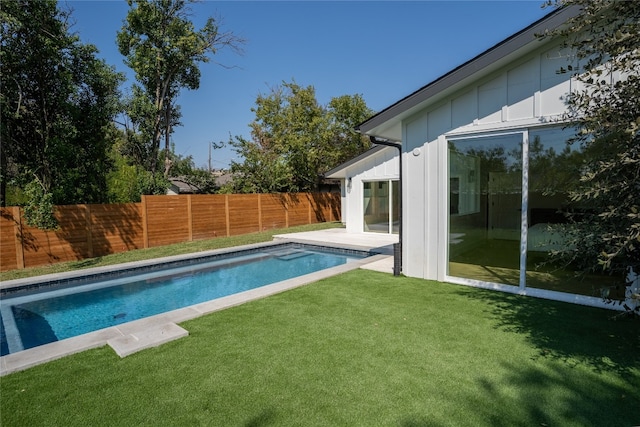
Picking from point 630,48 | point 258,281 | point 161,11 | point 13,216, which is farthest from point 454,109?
point 161,11

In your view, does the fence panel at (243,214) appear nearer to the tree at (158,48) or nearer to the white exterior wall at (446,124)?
the tree at (158,48)

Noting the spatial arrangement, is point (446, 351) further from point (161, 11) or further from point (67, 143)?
point (161, 11)

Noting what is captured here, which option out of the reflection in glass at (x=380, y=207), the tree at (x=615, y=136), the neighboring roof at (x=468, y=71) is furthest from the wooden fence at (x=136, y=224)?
the tree at (x=615, y=136)

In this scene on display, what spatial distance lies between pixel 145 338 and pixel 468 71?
22.2ft

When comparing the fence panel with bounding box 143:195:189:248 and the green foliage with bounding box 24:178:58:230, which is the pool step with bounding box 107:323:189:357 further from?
the fence panel with bounding box 143:195:189:248

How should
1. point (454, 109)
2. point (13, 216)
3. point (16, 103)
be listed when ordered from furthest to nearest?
point (16, 103) < point (13, 216) < point (454, 109)

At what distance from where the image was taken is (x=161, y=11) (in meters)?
17.8

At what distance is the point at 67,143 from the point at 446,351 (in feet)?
45.5

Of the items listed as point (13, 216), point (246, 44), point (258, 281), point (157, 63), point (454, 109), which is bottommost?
point (258, 281)

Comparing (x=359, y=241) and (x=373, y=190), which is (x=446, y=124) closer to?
(x=359, y=241)

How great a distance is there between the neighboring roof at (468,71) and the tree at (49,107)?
→ 997 cm

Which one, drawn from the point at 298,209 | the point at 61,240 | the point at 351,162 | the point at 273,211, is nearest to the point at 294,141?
the point at 298,209

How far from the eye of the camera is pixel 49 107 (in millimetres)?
11703

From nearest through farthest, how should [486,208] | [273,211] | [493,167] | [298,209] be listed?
[493,167]
[486,208]
[273,211]
[298,209]
